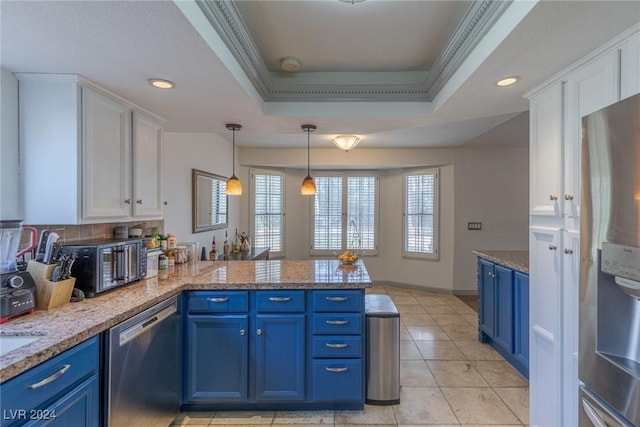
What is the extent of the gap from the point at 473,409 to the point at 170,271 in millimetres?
2593

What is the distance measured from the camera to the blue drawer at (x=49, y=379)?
3.42 feet

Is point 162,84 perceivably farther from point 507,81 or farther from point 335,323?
point 507,81

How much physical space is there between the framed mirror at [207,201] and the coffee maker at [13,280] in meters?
1.75

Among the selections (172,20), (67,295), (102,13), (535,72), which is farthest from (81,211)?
(535,72)

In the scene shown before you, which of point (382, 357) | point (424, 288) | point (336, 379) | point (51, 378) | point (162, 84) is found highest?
point (162, 84)

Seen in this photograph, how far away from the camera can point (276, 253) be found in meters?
5.46

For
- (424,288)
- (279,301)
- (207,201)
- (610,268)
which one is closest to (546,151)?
(610,268)

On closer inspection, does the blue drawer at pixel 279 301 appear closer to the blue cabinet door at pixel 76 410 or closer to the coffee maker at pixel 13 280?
the blue cabinet door at pixel 76 410

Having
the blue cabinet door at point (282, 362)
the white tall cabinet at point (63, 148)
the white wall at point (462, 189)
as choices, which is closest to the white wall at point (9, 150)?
the white tall cabinet at point (63, 148)

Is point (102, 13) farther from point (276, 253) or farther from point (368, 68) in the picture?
point (276, 253)

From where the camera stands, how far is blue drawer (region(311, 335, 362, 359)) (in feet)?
7.10

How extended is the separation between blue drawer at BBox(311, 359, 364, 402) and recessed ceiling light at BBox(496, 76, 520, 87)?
2021 millimetres

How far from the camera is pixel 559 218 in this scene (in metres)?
1.74

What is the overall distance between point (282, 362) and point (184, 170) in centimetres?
220
